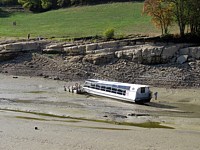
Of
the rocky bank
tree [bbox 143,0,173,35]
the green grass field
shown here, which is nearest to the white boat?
the rocky bank

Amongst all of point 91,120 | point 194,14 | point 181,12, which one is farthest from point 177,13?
point 91,120

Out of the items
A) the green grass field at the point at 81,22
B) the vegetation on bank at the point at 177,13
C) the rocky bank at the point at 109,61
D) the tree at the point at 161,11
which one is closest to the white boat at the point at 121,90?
the rocky bank at the point at 109,61

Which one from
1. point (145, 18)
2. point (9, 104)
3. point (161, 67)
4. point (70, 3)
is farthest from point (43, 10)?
point (9, 104)

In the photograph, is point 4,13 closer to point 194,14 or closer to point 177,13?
point 177,13

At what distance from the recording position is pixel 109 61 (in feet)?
175

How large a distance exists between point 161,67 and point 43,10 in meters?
47.8

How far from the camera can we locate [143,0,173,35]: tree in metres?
53.5

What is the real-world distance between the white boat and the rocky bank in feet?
18.5

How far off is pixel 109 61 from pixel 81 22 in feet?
74.3

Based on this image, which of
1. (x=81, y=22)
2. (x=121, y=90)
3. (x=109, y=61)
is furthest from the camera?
(x=81, y=22)

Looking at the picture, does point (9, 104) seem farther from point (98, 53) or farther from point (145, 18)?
point (145, 18)

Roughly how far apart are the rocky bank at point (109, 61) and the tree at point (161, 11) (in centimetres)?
322

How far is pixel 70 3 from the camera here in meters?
89.8

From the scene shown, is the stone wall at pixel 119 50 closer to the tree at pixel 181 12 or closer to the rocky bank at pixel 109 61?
the rocky bank at pixel 109 61
